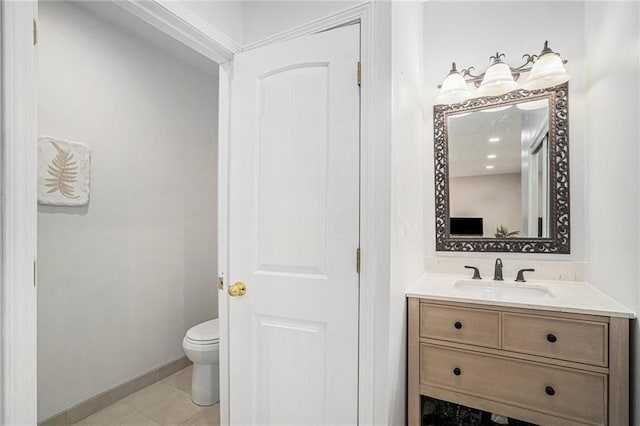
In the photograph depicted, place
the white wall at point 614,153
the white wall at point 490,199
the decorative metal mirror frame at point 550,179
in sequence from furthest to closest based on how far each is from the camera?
the white wall at point 490,199, the decorative metal mirror frame at point 550,179, the white wall at point 614,153

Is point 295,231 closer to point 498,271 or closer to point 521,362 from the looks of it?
point 521,362

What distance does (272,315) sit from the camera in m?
1.46

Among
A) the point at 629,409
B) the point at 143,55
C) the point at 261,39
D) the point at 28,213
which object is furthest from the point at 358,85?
the point at 143,55

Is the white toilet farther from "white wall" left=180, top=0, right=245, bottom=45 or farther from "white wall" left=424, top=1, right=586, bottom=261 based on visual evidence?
"white wall" left=180, top=0, right=245, bottom=45

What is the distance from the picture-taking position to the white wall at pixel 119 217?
74.8 inches

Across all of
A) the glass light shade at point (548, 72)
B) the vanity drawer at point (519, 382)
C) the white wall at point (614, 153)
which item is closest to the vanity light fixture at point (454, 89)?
the glass light shade at point (548, 72)

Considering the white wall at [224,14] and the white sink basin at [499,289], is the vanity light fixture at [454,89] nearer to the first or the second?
the white sink basin at [499,289]

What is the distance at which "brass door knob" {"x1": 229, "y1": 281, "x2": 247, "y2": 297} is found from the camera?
151cm

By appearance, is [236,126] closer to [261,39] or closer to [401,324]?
[261,39]

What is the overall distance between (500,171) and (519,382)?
1136 millimetres

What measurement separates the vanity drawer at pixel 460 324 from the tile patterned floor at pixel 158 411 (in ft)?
4.61

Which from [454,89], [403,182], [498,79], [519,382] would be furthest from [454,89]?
[519,382]

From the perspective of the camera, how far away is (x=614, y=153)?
1450 mm

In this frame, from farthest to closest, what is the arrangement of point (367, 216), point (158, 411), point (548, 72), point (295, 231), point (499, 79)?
point (158, 411), point (499, 79), point (548, 72), point (295, 231), point (367, 216)
